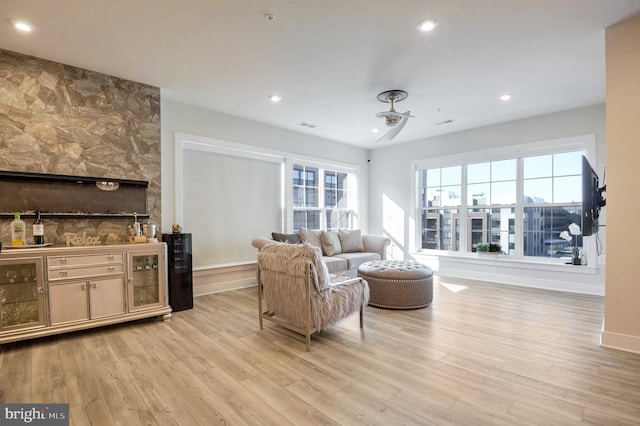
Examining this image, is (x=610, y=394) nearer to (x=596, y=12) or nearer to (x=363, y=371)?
(x=363, y=371)

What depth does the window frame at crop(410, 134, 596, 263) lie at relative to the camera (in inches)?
195

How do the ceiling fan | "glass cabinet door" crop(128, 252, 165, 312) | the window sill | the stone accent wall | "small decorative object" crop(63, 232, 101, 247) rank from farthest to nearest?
the window sill < the ceiling fan < "glass cabinet door" crop(128, 252, 165, 312) < "small decorative object" crop(63, 232, 101, 247) < the stone accent wall

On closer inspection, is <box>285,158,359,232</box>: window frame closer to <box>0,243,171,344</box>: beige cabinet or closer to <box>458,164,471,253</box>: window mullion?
<box>458,164,471,253</box>: window mullion

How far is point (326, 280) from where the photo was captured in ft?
9.78

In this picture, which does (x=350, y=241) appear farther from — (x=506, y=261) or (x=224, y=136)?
(x=224, y=136)

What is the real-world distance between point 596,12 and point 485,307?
328 centimetres

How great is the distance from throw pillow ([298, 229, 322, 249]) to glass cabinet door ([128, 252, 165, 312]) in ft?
7.83

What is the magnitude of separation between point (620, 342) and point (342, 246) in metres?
3.99

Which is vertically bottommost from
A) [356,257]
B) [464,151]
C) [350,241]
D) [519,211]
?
[356,257]

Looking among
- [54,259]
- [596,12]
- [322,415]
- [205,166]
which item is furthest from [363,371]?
[205,166]

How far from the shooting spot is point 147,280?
366cm

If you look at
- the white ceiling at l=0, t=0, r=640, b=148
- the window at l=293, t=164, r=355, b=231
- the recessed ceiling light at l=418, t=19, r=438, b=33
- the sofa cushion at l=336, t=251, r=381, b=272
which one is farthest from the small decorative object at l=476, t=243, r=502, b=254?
the recessed ceiling light at l=418, t=19, r=438, b=33

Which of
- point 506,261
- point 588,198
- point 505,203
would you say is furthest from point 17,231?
point 505,203

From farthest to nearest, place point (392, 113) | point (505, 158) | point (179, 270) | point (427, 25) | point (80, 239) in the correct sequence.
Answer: point (505, 158)
point (179, 270)
point (392, 113)
point (80, 239)
point (427, 25)
